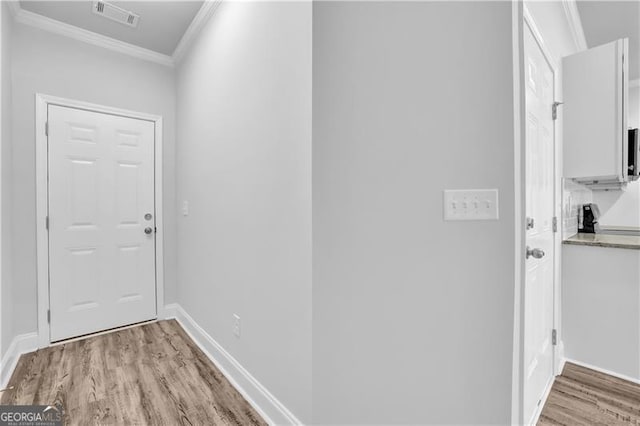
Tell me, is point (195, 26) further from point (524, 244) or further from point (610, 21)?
point (610, 21)

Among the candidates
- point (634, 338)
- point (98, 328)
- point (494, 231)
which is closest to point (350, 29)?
point (494, 231)

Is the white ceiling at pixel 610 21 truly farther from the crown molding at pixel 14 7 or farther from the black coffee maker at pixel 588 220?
the crown molding at pixel 14 7

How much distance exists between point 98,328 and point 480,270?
3149 mm

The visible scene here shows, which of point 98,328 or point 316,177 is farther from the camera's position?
point 98,328

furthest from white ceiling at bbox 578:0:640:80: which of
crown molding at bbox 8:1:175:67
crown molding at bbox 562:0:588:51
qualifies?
crown molding at bbox 8:1:175:67

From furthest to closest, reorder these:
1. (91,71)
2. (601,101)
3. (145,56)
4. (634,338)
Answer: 1. (145,56)
2. (91,71)
3. (601,101)
4. (634,338)

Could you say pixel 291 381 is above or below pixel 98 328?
above

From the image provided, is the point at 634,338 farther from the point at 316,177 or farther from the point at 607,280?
the point at 316,177

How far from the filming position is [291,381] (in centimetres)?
136

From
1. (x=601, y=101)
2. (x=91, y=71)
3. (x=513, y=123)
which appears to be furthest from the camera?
(x=91, y=71)

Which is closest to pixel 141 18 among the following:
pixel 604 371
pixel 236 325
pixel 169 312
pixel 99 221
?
pixel 99 221

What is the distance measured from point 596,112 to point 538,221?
1.09 metres

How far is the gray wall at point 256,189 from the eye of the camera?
1.29 metres

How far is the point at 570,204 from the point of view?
240cm
